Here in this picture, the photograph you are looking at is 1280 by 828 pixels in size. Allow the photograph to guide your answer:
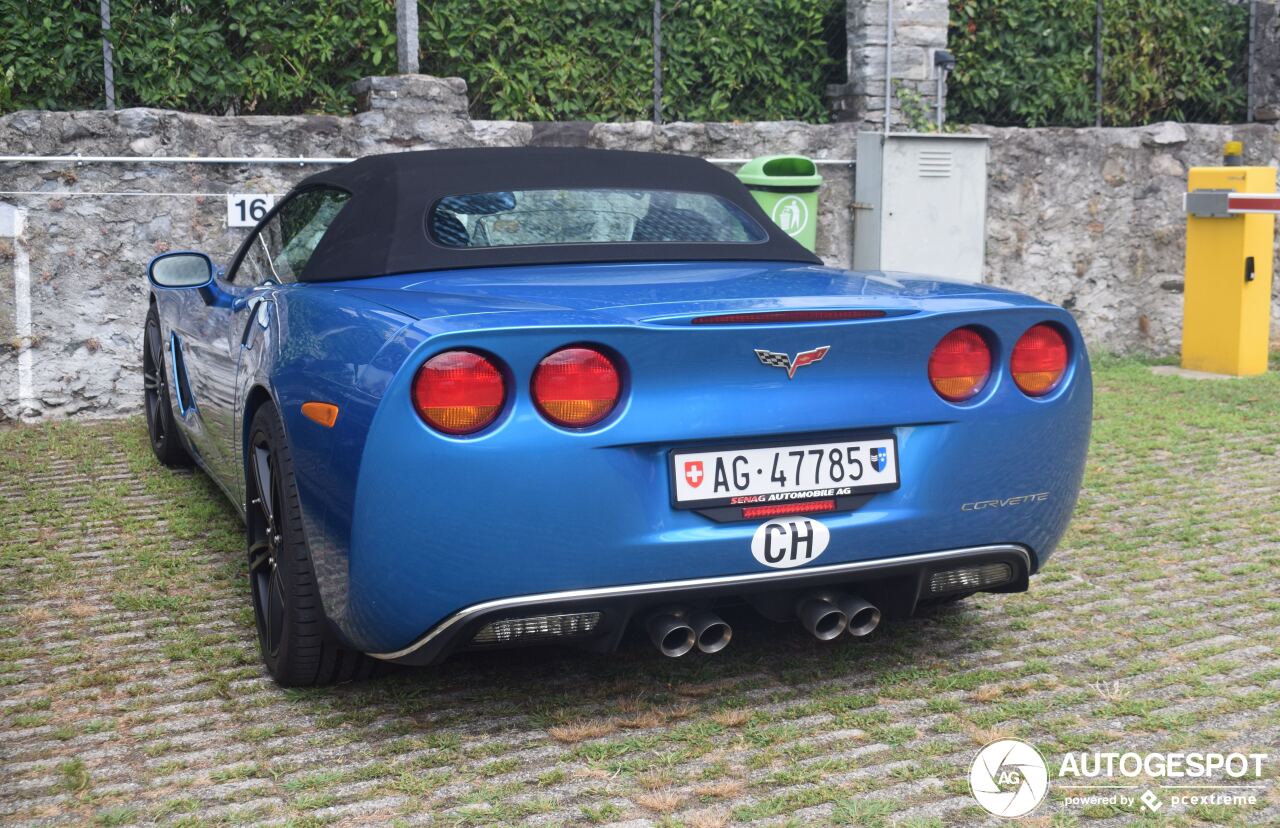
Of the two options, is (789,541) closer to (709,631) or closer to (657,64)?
(709,631)

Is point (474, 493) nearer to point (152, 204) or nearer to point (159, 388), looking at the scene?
point (159, 388)

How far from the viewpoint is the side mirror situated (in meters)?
4.69

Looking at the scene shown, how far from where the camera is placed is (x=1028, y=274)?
10.0 metres

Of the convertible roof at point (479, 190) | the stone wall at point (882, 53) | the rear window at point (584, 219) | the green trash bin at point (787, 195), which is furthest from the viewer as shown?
the stone wall at point (882, 53)

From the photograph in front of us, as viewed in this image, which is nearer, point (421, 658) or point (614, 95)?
point (421, 658)

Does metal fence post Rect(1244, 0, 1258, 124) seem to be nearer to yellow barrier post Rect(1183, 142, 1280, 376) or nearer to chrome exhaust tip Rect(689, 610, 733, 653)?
yellow barrier post Rect(1183, 142, 1280, 376)

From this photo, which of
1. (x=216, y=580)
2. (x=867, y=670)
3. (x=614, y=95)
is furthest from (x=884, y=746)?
(x=614, y=95)

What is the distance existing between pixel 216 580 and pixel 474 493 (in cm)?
207

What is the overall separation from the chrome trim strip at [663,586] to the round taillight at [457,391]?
0.38m

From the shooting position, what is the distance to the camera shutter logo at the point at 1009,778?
2.82 metres

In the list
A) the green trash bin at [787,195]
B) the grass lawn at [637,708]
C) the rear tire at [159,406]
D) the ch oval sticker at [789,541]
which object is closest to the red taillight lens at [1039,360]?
the ch oval sticker at [789,541]

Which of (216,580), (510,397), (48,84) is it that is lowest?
(216,580)

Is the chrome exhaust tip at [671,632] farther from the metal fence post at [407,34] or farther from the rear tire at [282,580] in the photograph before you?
the metal fence post at [407,34]

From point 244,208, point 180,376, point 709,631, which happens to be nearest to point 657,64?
point 244,208
